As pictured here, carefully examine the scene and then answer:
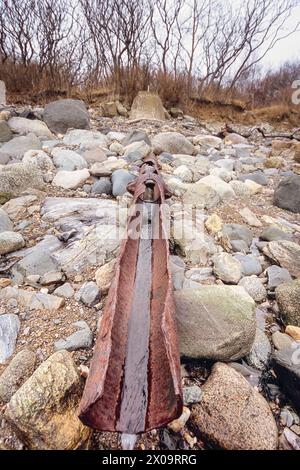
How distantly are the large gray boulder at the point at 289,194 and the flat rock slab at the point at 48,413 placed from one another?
109 inches

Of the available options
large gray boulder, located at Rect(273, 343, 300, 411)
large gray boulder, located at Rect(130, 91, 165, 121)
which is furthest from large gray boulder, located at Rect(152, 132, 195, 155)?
large gray boulder, located at Rect(273, 343, 300, 411)

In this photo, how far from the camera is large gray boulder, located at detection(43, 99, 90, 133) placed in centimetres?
465

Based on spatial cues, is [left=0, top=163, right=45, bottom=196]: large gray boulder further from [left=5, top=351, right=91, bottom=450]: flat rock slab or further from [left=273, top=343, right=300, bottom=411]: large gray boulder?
[left=273, top=343, right=300, bottom=411]: large gray boulder

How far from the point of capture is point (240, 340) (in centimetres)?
121

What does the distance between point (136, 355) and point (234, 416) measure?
378mm

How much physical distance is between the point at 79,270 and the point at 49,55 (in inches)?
272

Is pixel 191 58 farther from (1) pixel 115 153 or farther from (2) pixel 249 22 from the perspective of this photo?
(1) pixel 115 153

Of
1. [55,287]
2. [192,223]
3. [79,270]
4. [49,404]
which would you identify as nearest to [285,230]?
[192,223]

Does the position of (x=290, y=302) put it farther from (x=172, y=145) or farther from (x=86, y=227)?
(x=172, y=145)

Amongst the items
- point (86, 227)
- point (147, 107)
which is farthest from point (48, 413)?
point (147, 107)

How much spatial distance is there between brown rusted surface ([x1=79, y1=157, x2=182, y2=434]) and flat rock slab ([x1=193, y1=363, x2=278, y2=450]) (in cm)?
23

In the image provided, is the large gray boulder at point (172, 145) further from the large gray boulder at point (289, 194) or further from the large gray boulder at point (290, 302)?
the large gray boulder at point (290, 302)

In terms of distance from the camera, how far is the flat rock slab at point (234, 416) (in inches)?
36.3

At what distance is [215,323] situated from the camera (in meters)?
1.26
